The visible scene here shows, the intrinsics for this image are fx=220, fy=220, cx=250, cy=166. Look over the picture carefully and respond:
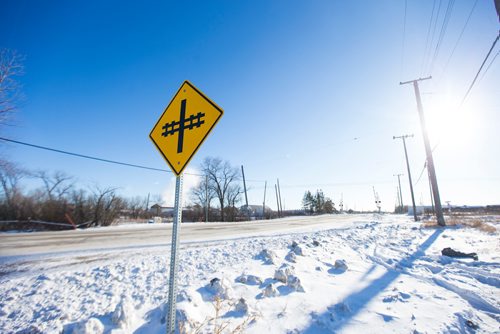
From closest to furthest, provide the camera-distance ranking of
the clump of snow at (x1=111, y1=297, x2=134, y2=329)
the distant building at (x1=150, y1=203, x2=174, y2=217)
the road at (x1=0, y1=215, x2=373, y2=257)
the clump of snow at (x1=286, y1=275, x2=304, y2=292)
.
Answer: the clump of snow at (x1=111, y1=297, x2=134, y2=329)
the clump of snow at (x1=286, y1=275, x2=304, y2=292)
the road at (x1=0, y1=215, x2=373, y2=257)
the distant building at (x1=150, y1=203, x2=174, y2=217)

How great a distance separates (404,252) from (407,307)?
494cm

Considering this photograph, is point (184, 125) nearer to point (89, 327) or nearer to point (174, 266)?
point (174, 266)

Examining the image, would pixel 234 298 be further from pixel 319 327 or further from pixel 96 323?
pixel 96 323

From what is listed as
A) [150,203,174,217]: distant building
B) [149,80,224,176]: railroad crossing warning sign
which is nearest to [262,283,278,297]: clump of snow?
[149,80,224,176]: railroad crossing warning sign

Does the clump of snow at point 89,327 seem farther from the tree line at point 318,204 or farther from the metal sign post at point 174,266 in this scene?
the tree line at point 318,204

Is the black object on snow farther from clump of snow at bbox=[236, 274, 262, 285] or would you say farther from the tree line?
the tree line

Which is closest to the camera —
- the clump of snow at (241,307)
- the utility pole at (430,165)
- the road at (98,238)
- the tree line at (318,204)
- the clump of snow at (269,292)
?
the clump of snow at (241,307)

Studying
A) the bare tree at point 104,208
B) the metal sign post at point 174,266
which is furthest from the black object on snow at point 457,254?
the bare tree at point 104,208

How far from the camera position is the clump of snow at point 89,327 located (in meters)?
2.40

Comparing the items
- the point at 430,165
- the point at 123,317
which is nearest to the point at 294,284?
the point at 123,317

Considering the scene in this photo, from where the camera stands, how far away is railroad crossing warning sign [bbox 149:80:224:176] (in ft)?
7.74

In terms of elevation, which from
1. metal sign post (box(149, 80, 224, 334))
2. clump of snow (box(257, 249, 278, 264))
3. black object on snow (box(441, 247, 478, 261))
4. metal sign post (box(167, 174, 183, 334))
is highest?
metal sign post (box(149, 80, 224, 334))

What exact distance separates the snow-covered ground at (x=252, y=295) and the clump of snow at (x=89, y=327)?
0.01 m

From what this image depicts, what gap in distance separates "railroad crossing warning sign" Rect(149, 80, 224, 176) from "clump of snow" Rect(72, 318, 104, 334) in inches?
78.2
